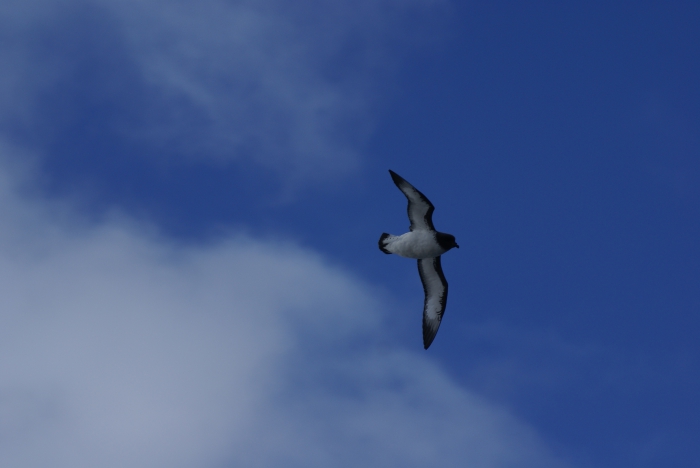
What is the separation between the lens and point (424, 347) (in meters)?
33.2

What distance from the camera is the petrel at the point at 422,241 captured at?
30531 millimetres

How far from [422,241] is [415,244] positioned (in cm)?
32

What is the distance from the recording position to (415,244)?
102 ft

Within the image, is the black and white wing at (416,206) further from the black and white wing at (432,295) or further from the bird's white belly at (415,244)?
the black and white wing at (432,295)

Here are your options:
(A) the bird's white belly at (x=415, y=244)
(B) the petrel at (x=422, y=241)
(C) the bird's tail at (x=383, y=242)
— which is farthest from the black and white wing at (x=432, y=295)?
(C) the bird's tail at (x=383, y=242)

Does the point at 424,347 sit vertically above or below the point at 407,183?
below

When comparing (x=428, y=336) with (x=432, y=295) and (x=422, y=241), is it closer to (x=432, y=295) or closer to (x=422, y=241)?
(x=432, y=295)

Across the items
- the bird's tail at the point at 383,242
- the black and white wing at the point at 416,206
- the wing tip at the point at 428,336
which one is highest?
the black and white wing at the point at 416,206

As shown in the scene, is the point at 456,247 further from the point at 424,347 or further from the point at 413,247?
the point at 424,347

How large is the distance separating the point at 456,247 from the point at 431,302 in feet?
11.0

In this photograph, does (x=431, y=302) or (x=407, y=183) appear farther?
(x=431, y=302)

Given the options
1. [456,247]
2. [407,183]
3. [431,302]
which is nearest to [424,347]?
[431,302]

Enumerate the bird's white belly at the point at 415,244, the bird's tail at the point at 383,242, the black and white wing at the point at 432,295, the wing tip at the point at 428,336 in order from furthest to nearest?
1. the wing tip at the point at 428,336
2. the black and white wing at the point at 432,295
3. the bird's tail at the point at 383,242
4. the bird's white belly at the point at 415,244

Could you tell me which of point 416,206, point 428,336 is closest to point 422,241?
point 416,206
